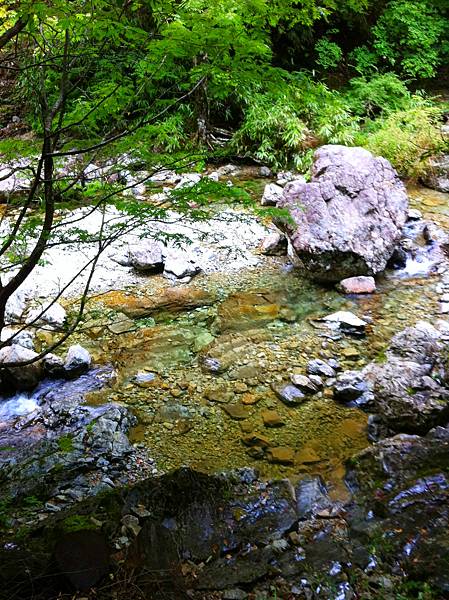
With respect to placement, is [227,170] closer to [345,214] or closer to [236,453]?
[345,214]

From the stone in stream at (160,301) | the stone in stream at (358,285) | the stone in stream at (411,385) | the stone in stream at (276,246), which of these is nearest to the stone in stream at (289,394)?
the stone in stream at (411,385)

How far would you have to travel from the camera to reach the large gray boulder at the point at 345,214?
6469 mm

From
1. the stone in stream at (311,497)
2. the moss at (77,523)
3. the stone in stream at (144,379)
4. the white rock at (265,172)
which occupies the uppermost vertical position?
the white rock at (265,172)

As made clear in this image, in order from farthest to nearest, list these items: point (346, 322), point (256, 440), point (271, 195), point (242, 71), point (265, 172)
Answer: point (265, 172) → point (271, 195) → point (346, 322) → point (256, 440) → point (242, 71)

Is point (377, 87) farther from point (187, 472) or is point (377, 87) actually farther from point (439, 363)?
point (187, 472)

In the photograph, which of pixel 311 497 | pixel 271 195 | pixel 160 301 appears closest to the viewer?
pixel 311 497

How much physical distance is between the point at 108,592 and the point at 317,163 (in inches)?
260

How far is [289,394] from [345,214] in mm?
3251

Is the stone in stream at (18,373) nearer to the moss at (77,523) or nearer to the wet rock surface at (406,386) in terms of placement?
the moss at (77,523)

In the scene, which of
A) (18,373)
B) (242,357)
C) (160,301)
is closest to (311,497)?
(242,357)

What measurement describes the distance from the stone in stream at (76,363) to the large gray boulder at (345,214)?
10.1ft

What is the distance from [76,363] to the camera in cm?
493

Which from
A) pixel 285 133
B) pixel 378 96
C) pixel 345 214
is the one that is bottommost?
pixel 345 214

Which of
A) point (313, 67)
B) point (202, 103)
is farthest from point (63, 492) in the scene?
point (313, 67)
